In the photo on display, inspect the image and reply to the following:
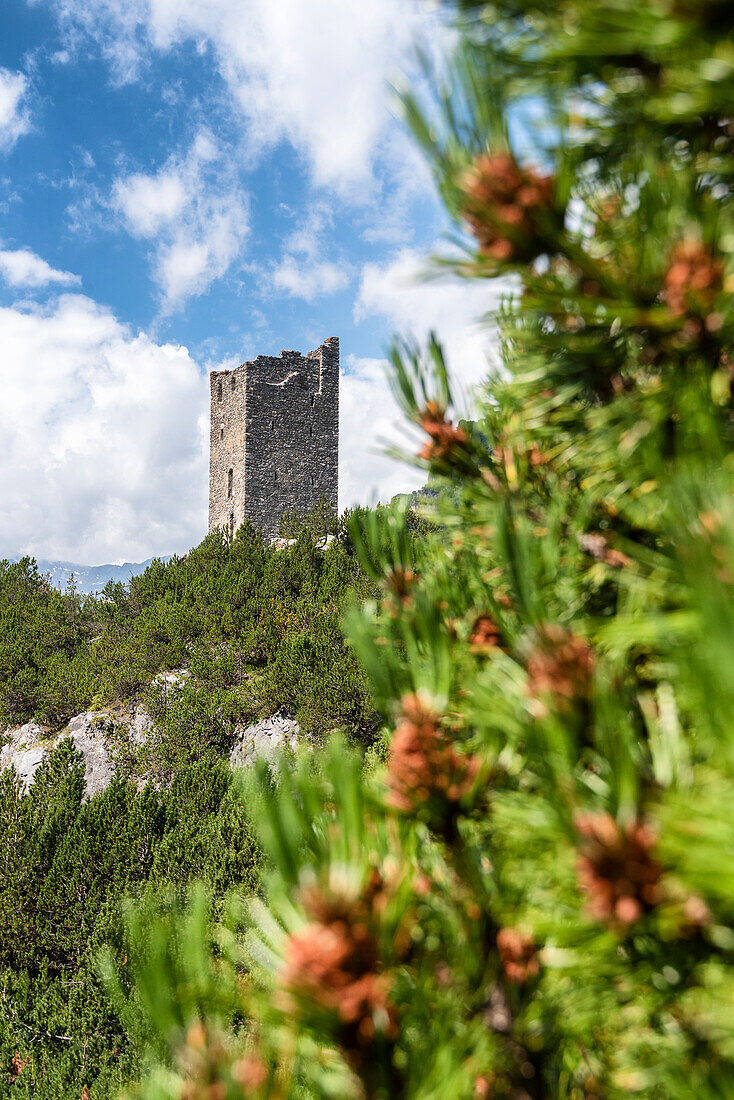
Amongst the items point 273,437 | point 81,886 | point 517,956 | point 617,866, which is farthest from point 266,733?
point 273,437

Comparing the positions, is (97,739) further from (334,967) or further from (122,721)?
(334,967)

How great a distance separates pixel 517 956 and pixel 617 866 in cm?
36

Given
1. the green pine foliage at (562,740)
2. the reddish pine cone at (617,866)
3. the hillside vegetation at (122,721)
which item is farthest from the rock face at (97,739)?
the reddish pine cone at (617,866)

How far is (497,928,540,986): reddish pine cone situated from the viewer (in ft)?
2.88

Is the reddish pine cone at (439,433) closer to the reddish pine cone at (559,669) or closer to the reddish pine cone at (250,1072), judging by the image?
the reddish pine cone at (559,669)

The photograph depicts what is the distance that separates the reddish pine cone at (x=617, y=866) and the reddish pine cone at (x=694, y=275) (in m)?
0.62

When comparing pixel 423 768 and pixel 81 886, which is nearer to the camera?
pixel 423 768

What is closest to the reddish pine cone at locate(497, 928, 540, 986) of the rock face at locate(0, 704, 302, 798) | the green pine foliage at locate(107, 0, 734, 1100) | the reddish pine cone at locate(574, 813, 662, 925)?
the green pine foliage at locate(107, 0, 734, 1100)

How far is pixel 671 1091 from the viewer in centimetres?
71

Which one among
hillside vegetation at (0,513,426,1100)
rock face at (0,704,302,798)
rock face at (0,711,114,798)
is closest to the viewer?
hillside vegetation at (0,513,426,1100)

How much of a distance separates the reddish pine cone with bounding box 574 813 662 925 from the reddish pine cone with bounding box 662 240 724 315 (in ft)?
2.03

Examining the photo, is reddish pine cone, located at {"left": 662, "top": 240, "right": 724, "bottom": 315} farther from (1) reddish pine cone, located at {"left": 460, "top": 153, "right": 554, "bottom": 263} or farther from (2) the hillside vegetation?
(2) the hillside vegetation

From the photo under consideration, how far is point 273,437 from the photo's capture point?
21109mm

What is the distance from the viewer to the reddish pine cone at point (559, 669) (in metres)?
0.74
